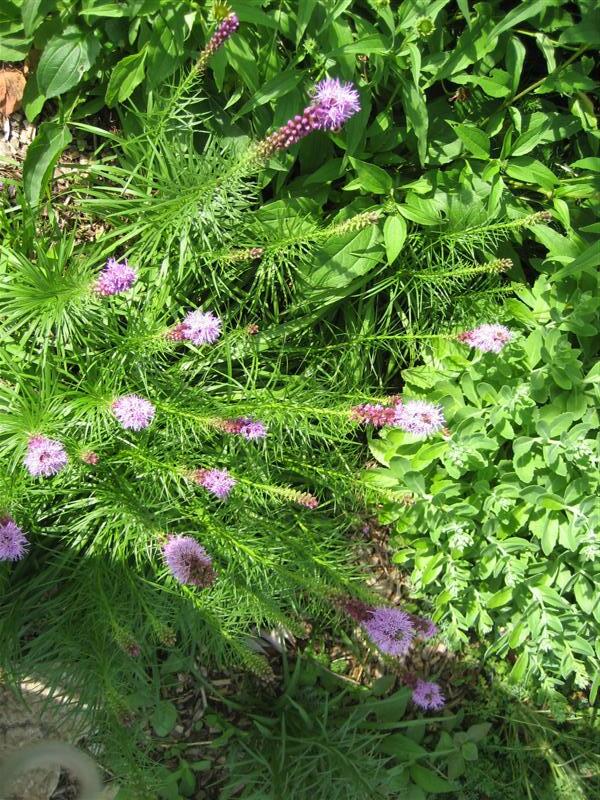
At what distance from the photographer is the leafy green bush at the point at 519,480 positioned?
264 centimetres

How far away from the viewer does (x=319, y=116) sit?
6.14ft

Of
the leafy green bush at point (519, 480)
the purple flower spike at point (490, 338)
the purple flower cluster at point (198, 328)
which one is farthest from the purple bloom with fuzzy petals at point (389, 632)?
the purple flower cluster at point (198, 328)

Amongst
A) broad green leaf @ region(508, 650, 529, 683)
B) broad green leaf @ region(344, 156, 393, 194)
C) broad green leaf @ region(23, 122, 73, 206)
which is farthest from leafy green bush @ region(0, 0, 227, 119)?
broad green leaf @ region(508, 650, 529, 683)

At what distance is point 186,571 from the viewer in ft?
6.88

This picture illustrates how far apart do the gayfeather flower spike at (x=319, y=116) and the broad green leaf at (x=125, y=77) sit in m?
0.68

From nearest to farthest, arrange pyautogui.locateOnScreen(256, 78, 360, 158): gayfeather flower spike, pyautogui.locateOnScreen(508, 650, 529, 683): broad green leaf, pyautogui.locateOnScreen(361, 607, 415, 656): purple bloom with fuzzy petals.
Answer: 1. pyautogui.locateOnScreen(256, 78, 360, 158): gayfeather flower spike
2. pyautogui.locateOnScreen(361, 607, 415, 656): purple bloom with fuzzy petals
3. pyautogui.locateOnScreen(508, 650, 529, 683): broad green leaf

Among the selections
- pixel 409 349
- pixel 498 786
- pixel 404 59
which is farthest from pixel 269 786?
pixel 404 59

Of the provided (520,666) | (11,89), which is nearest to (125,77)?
(11,89)

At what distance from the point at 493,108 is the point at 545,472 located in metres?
1.44

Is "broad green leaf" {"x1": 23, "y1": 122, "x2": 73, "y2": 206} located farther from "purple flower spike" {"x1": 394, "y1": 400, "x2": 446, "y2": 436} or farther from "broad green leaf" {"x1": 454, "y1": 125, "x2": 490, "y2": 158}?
"purple flower spike" {"x1": 394, "y1": 400, "x2": 446, "y2": 436}

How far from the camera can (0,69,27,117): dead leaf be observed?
298cm

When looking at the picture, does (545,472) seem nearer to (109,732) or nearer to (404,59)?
(404,59)

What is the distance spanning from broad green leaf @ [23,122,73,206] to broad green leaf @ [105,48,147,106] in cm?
24

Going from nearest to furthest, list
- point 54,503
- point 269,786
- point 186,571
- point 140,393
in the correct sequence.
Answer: point 186,571 → point 140,393 → point 54,503 → point 269,786
